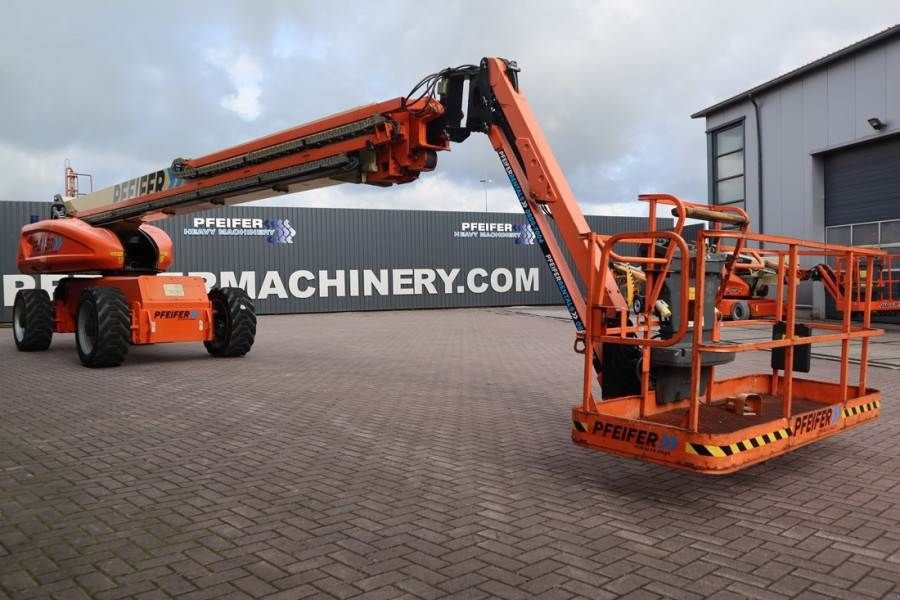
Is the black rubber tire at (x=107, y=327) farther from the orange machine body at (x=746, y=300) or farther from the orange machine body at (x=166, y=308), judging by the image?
the orange machine body at (x=746, y=300)

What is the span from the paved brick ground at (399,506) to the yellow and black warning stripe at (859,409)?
0.37 metres

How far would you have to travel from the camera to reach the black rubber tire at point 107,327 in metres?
10.8

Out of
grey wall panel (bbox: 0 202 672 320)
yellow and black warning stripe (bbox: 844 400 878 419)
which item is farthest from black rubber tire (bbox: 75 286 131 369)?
grey wall panel (bbox: 0 202 672 320)

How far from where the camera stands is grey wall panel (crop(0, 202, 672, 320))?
25.5m

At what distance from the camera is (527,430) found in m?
6.91

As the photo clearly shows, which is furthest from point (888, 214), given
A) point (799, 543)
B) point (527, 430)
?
point (799, 543)

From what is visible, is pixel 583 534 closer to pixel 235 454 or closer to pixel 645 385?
pixel 645 385

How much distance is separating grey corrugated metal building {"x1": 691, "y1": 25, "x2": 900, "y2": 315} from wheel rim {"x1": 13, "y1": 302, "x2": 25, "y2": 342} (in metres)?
19.6

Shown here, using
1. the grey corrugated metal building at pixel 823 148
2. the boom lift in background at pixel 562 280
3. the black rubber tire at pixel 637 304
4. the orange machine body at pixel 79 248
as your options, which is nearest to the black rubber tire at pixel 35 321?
the orange machine body at pixel 79 248

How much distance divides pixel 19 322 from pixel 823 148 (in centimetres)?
2011

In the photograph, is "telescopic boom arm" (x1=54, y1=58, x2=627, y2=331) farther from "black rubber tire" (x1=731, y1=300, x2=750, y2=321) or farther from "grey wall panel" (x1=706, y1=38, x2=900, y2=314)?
"grey wall panel" (x1=706, y1=38, x2=900, y2=314)

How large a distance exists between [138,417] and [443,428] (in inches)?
125

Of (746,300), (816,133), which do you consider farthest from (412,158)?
(816,133)

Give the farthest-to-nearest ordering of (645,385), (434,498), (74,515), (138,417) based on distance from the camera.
A: (138,417)
(645,385)
(434,498)
(74,515)
